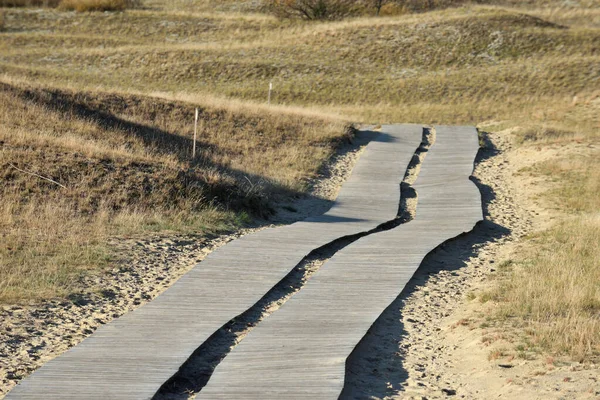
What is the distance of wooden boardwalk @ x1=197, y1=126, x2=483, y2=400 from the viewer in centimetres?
689

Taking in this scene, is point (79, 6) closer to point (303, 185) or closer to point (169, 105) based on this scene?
point (169, 105)

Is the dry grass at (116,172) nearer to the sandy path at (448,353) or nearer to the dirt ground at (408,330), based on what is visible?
the dirt ground at (408,330)

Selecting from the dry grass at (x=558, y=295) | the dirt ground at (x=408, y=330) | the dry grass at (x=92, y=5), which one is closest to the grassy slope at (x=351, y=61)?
the dry grass at (x=92, y=5)

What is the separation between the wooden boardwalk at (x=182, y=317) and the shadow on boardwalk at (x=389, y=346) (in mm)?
1474

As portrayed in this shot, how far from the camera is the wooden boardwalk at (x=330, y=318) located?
22.6 feet

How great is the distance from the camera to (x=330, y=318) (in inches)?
343

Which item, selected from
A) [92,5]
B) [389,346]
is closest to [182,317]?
[389,346]

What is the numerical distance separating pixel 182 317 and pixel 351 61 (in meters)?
36.2

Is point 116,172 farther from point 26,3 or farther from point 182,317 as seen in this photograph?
point 26,3

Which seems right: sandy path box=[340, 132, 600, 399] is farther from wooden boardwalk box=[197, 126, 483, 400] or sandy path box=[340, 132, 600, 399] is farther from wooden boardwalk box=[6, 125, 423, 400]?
wooden boardwalk box=[6, 125, 423, 400]

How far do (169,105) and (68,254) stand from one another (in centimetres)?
1372

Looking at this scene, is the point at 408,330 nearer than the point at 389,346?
No

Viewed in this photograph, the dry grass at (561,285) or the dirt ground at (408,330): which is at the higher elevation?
the dry grass at (561,285)

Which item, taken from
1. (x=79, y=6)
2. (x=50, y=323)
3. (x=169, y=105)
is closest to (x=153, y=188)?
(x=50, y=323)
